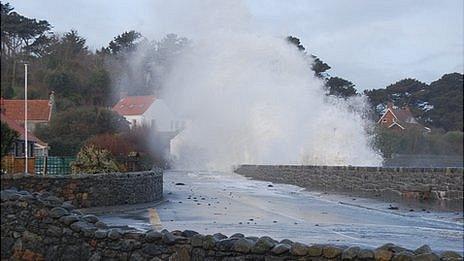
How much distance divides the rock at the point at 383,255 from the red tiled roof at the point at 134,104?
6229 cm

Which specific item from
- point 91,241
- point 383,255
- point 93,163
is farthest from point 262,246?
point 93,163

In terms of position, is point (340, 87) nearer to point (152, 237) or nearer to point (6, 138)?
point (152, 237)

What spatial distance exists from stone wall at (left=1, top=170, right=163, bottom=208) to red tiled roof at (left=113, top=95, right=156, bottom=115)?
149 feet

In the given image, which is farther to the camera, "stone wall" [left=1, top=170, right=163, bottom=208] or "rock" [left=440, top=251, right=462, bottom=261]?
"stone wall" [left=1, top=170, right=163, bottom=208]

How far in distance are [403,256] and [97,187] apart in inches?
604

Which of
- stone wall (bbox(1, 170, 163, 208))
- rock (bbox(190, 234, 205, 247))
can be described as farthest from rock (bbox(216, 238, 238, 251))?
stone wall (bbox(1, 170, 163, 208))

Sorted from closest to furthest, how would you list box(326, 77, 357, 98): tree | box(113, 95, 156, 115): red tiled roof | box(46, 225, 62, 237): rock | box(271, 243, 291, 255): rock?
box(271, 243, 291, 255): rock < box(46, 225, 62, 237): rock < box(326, 77, 357, 98): tree < box(113, 95, 156, 115): red tiled roof

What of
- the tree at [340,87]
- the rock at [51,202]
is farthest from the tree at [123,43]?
the rock at [51,202]

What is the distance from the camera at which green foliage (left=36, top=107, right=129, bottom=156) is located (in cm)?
4559

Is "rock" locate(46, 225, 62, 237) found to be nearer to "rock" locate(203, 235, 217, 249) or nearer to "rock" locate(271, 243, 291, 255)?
"rock" locate(203, 235, 217, 249)

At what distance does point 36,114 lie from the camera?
51438 mm

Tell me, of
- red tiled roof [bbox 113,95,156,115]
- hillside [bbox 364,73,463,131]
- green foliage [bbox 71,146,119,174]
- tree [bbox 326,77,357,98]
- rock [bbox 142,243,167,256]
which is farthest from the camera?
red tiled roof [bbox 113,95,156,115]

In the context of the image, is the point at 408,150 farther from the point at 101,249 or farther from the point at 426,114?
the point at 101,249

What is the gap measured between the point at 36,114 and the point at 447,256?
4773 centimetres
